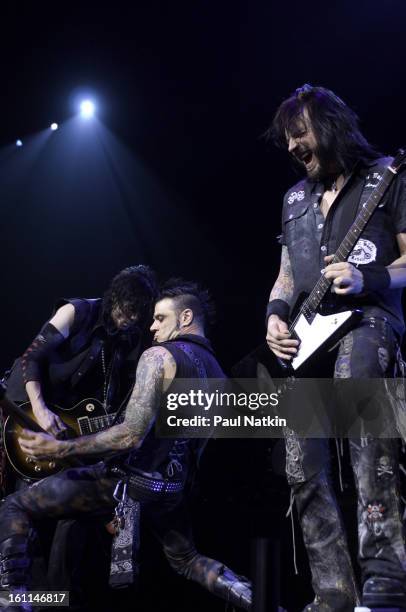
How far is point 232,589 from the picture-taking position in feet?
10.6

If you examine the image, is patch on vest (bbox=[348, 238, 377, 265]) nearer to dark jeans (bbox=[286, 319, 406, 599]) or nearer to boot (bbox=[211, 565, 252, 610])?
dark jeans (bbox=[286, 319, 406, 599])

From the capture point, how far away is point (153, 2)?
5.80 m

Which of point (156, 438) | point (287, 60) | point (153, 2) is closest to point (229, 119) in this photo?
point (287, 60)

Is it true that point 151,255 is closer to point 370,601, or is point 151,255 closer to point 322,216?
point 322,216

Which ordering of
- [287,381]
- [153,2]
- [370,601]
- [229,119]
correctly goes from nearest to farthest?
[370,601] < [287,381] < [153,2] < [229,119]

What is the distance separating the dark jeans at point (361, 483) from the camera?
2.09m

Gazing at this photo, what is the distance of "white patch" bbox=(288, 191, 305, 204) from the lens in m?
2.96

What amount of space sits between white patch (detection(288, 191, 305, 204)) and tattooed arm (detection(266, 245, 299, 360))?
0.75ft

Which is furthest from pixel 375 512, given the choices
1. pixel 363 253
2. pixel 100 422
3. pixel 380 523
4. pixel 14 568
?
pixel 100 422

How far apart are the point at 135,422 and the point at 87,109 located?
464 centimetres

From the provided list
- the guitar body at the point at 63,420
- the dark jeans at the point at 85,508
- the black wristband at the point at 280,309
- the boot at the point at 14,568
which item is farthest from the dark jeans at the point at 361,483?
the guitar body at the point at 63,420

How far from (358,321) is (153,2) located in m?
4.56

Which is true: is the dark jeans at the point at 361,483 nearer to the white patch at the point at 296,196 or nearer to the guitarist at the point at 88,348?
the white patch at the point at 296,196

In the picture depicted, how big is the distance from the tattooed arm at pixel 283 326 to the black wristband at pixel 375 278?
0.41 metres
